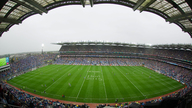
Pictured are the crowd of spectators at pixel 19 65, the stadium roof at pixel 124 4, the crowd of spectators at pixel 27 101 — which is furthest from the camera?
the crowd of spectators at pixel 19 65

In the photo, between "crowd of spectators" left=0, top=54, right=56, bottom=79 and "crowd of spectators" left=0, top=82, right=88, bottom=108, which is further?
"crowd of spectators" left=0, top=54, right=56, bottom=79

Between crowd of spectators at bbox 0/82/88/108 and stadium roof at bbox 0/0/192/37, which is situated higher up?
stadium roof at bbox 0/0/192/37

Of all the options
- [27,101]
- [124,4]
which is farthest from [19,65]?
[124,4]

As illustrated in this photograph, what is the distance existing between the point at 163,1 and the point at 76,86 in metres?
26.8

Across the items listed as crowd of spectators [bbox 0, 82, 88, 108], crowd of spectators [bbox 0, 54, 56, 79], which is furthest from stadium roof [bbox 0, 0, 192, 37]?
crowd of spectators [bbox 0, 54, 56, 79]

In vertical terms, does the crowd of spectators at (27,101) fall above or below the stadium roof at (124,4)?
below

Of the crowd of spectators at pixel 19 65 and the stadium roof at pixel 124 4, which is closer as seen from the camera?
the stadium roof at pixel 124 4

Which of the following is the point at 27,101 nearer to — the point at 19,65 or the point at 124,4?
the point at 124,4

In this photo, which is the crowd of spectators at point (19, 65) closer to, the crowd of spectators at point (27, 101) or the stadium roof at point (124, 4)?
the crowd of spectators at point (27, 101)

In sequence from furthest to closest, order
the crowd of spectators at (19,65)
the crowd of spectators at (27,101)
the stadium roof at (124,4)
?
the crowd of spectators at (19,65), the stadium roof at (124,4), the crowd of spectators at (27,101)

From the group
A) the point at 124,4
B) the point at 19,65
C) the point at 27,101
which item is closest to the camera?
the point at 124,4

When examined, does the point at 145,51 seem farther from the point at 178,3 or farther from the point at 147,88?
the point at 178,3

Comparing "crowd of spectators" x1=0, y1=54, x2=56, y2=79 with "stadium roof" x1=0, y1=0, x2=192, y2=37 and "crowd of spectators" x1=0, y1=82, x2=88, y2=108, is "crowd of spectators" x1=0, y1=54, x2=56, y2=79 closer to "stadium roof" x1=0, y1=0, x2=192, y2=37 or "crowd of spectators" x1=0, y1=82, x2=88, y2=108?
"crowd of spectators" x1=0, y1=82, x2=88, y2=108

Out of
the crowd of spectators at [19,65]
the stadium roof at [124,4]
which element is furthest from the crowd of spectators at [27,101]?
the crowd of spectators at [19,65]
